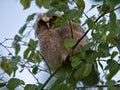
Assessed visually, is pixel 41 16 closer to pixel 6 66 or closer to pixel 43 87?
pixel 6 66

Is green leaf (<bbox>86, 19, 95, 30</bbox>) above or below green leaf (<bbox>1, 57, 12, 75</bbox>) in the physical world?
below

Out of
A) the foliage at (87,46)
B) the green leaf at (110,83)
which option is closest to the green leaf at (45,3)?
the foliage at (87,46)

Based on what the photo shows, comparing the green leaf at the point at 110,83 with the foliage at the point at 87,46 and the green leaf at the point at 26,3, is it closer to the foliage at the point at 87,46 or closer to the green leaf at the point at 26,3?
the foliage at the point at 87,46

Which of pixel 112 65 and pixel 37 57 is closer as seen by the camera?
pixel 112 65

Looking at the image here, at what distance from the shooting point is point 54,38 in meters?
1.39

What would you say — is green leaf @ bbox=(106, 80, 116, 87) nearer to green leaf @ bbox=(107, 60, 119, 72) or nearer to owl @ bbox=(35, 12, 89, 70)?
green leaf @ bbox=(107, 60, 119, 72)

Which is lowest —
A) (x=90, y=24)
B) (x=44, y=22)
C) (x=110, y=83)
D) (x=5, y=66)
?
(x=110, y=83)

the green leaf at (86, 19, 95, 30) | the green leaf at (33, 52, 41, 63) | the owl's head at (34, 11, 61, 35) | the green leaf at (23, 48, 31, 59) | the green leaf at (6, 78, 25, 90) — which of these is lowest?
the green leaf at (6, 78, 25, 90)

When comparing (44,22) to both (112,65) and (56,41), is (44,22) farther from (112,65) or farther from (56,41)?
(112,65)

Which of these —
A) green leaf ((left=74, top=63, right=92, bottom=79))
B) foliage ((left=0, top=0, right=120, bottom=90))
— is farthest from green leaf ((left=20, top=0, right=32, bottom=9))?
green leaf ((left=74, top=63, right=92, bottom=79))

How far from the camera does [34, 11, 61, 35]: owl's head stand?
4.61 ft

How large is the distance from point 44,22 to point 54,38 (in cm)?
10

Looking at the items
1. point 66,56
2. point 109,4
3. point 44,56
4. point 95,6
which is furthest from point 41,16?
point 109,4

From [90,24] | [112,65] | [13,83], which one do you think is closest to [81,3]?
[90,24]
